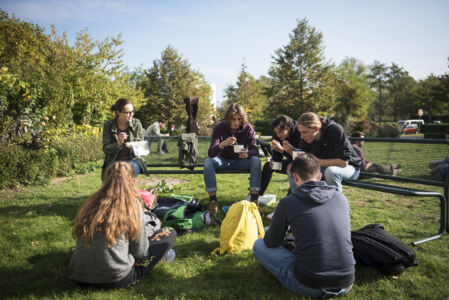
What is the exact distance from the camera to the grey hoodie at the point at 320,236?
203 centimetres

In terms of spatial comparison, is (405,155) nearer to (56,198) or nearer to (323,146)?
(323,146)

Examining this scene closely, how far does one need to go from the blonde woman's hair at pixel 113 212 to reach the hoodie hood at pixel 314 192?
4.45 feet

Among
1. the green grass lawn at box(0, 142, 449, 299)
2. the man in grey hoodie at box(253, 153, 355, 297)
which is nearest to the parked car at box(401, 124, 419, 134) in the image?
the green grass lawn at box(0, 142, 449, 299)

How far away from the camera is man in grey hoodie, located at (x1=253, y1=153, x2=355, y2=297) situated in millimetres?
2037

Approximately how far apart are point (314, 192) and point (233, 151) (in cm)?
278

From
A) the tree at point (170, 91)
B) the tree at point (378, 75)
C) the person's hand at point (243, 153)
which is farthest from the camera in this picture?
the tree at point (378, 75)

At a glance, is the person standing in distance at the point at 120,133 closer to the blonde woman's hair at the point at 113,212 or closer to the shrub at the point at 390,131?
the blonde woman's hair at the point at 113,212

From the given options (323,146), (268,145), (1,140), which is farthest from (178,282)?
(1,140)

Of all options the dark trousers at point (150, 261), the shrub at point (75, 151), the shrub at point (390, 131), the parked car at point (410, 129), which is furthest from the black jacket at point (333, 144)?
the parked car at point (410, 129)

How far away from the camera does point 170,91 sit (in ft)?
91.6

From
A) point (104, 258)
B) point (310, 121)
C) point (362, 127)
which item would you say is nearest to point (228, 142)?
point (310, 121)

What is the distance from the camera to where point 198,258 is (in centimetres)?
303

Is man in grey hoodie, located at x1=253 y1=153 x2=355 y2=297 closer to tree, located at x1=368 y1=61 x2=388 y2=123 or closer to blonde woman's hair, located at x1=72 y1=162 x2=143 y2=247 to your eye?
blonde woman's hair, located at x1=72 y1=162 x2=143 y2=247

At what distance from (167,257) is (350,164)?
2.89 metres
